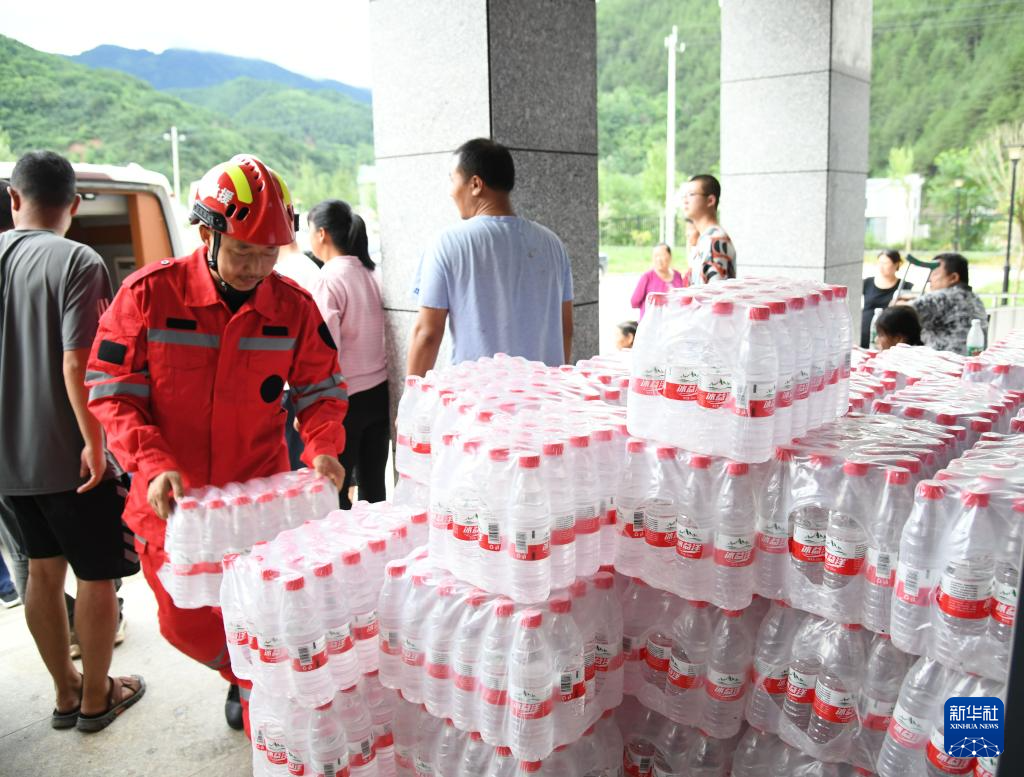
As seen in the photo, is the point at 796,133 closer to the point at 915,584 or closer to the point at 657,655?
the point at 657,655

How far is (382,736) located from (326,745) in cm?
24

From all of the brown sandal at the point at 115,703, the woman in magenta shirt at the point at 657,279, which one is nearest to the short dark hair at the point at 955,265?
the woman in magenta shirt at the point at 657,279

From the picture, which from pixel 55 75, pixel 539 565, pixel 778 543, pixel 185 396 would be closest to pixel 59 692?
pixel 185 396

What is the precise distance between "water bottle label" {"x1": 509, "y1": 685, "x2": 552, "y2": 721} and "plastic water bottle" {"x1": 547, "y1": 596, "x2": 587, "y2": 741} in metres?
0.06

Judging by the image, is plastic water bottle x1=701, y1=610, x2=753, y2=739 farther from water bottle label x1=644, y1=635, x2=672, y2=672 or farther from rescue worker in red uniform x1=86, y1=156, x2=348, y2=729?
rescue worker in red uniform x1=86, y1=156, x2=348, y2=729

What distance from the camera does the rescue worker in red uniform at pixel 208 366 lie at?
2.73m

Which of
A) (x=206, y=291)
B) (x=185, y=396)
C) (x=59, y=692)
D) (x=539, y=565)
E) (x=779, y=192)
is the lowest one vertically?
(x=59, y=692)

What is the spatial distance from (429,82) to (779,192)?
514 centimetres

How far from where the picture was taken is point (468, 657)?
2.27 meters

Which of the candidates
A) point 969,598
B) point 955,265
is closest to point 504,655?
point 969,598

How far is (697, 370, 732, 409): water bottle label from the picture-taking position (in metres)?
2.33

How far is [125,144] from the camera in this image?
124 feet

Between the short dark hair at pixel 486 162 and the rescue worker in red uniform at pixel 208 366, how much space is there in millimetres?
1187

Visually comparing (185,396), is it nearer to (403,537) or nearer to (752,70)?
(403,537)
